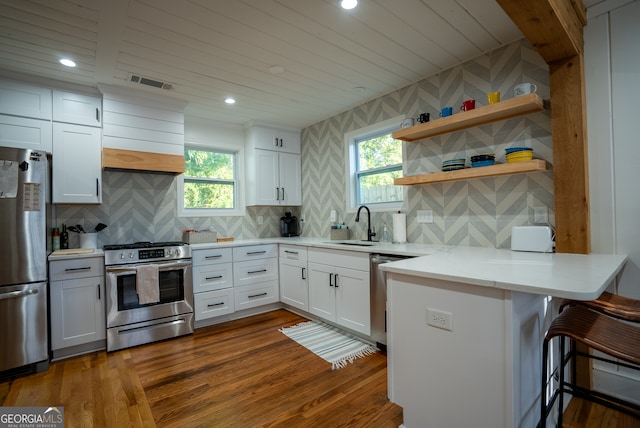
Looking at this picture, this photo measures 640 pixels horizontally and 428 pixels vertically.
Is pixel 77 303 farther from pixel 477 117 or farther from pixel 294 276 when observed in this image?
pixel 477 117

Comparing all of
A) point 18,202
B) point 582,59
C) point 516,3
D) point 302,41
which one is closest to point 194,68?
point 302,41

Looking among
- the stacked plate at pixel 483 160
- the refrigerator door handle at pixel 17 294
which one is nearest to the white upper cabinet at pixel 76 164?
the refrigerator door handle at pixel 17 294

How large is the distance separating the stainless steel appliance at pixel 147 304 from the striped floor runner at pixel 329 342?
1085mm

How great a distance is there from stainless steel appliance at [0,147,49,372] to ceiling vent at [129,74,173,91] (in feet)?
3.36

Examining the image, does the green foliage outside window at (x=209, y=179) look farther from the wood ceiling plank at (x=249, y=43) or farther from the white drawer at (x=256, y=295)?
the wood ceiling plank at (x=249, y=43)

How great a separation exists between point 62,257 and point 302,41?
105 inches

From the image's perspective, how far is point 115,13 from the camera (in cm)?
193

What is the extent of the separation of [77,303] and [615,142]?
14.1 feet

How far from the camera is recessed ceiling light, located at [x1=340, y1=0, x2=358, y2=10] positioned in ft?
6.11

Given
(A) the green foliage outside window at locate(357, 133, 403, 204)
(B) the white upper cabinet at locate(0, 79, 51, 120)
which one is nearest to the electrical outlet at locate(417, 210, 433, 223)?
(A) the green foliage outside window at locate(357, 133, 403, 204)

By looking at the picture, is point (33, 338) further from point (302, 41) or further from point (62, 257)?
point (302, 41)

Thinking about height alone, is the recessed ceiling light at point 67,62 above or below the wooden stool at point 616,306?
above

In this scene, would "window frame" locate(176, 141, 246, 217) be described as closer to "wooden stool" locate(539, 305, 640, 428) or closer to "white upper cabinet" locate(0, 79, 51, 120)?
"white upper cabinet" locate(0, 79, 51, 120)

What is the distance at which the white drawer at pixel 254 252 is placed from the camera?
353 centimetres
